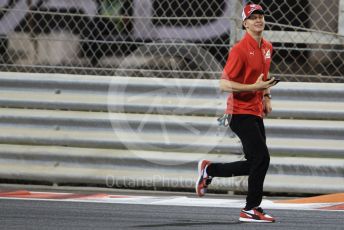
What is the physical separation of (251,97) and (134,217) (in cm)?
133

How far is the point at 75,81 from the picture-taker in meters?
10.1

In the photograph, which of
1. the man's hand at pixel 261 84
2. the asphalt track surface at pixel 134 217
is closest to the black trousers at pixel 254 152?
the asphalt track surface at pixel 134 217

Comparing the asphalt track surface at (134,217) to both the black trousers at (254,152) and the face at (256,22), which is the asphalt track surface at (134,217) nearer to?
the black trousers at (254,152)

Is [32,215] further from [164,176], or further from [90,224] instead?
[164,176]

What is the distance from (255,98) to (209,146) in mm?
1866

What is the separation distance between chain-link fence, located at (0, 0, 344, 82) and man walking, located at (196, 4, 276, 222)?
1.50 m

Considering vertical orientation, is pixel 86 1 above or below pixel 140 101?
above

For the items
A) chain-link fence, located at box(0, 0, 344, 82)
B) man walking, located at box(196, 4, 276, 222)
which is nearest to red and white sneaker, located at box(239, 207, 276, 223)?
man walking, located at box(196, 4, 276, 222)

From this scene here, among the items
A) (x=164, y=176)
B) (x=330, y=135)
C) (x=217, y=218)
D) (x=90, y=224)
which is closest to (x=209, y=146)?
(x=164, y=176)

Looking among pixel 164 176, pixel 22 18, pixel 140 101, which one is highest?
pixel 22 18

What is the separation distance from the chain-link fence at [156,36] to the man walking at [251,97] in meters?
1.50

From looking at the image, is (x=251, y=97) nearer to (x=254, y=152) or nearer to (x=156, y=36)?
(x=254, y=152)

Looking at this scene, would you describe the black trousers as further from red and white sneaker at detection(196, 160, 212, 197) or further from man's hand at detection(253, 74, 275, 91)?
red and white sneaker at detection(196, 160, 212, 197)

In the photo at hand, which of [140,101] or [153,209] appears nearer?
[153,209]
